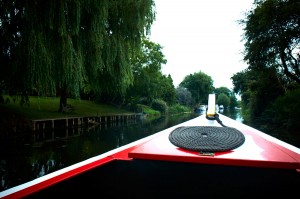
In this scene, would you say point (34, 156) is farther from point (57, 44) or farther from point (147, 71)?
point (147, 71)

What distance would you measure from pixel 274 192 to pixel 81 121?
49.7 ft

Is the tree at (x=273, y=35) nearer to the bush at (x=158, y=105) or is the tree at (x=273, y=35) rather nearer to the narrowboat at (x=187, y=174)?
the narrowboat at (x=187, y=174)

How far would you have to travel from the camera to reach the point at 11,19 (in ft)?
20.6

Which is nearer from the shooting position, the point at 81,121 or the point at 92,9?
the point at 92,9

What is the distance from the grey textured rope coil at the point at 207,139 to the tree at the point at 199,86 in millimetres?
69978

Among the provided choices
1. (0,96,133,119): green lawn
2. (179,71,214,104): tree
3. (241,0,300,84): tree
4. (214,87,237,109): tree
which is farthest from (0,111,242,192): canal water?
(214,87,237,109): tree

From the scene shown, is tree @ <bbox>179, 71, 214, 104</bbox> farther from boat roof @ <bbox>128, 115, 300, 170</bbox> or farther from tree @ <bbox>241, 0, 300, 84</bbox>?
boat roof @ <bbox>128, 115, 300, 170</bbox>

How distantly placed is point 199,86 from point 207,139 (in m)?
73.1

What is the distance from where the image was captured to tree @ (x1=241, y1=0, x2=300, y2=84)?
39.7 ft

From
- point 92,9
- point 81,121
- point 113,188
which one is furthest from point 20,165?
point 81,121

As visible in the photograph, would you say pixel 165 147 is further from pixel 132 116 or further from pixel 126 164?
pixel 132 116

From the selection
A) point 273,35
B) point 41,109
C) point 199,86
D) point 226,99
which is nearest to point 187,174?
point 273,35

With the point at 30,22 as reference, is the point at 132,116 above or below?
below

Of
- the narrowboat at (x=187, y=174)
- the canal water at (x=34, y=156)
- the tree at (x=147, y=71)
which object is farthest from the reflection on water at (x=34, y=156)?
the tree at (x=147, y=71)
